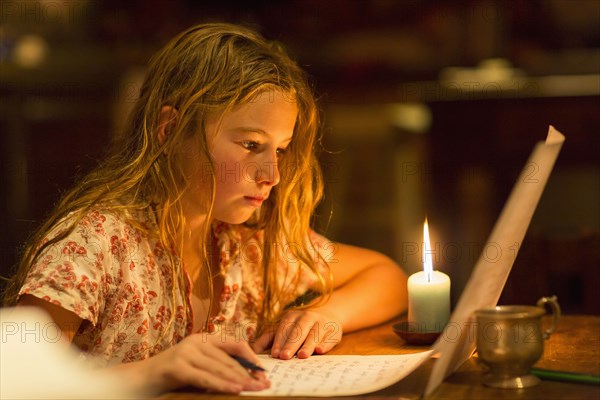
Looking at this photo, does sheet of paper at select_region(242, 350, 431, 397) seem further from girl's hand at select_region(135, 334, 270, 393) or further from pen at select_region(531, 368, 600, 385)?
pen at select_region(531, 368, 600, 385)

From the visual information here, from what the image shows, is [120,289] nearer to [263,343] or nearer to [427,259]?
[263,343]

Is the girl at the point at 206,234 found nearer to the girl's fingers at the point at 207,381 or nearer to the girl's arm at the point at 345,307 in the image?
the girl's arm at the point at 345,307

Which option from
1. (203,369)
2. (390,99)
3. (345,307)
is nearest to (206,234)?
(345,307)

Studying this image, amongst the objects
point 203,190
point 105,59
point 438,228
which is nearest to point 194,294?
point 203,190

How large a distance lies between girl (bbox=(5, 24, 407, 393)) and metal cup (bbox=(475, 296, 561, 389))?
0.96ft

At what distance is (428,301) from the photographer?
1.24 metres

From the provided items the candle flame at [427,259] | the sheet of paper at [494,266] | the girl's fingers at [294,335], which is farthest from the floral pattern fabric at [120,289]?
the sheet of paper at [494,266]

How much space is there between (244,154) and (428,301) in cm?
39

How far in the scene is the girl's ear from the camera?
57.0 inches

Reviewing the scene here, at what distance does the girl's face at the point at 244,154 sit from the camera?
1381 millimetres

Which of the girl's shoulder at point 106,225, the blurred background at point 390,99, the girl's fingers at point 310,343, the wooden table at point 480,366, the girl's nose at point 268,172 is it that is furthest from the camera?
the blurred background at point 390,99

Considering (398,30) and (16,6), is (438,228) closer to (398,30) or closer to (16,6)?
(398,30)

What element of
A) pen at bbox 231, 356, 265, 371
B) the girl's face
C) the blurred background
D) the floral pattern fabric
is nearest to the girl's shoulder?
the floral pattern fabric

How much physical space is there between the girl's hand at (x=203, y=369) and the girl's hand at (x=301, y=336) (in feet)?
0.54
